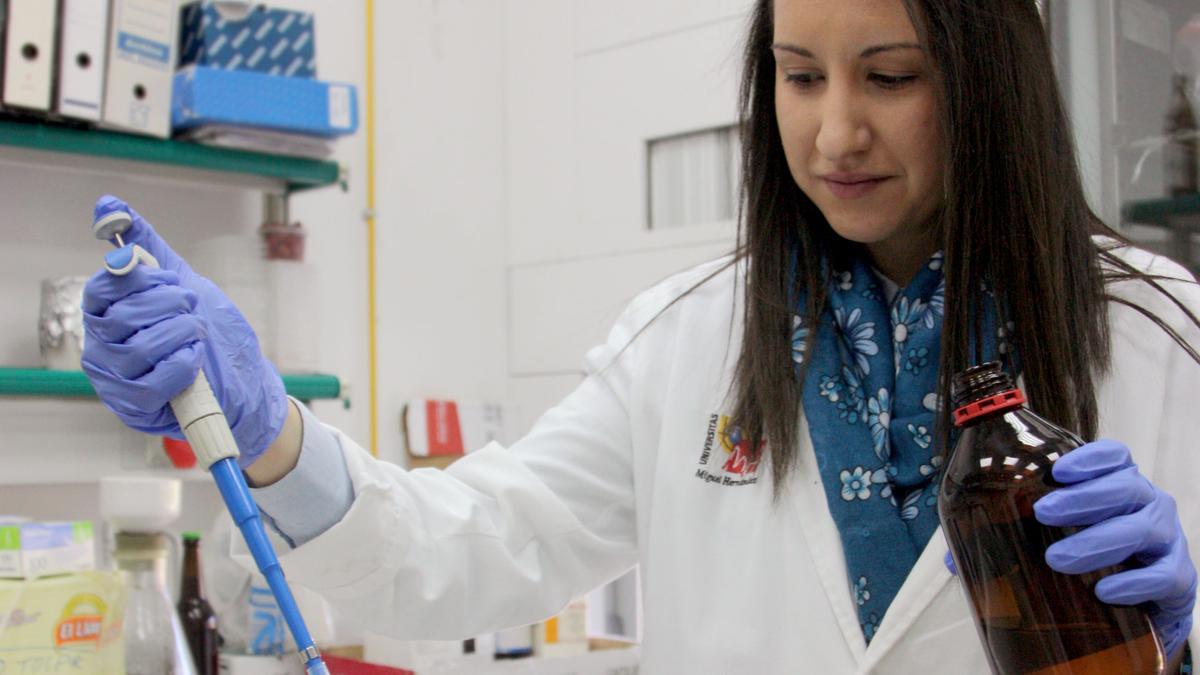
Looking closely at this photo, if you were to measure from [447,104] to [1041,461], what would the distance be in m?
2.26

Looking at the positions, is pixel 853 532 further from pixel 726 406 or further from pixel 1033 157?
pixel 1033 157

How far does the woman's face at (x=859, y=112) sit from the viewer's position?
1066mm

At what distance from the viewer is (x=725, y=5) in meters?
2.60

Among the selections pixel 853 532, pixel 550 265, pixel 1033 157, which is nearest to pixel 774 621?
pixel 853 532

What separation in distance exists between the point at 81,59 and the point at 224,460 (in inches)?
52.9

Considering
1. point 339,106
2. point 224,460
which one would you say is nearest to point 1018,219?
point 224,460

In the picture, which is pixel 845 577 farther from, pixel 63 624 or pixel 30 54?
pixel 30 54

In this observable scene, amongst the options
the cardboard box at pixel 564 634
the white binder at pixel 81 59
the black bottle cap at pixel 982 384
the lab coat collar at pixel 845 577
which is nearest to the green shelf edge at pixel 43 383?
the white binder at pixel 81 59

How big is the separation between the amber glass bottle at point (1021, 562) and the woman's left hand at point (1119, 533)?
0.4 inches

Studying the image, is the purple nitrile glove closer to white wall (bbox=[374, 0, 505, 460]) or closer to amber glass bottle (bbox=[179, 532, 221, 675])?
amber glass bottle (bbox=[179, 532, 221, 675])

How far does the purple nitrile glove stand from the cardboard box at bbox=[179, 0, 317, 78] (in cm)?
125

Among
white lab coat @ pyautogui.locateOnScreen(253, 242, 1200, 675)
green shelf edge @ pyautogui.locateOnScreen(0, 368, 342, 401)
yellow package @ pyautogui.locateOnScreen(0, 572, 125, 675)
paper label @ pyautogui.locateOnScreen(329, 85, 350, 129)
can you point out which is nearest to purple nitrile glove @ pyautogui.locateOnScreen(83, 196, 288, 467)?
white lab coat @ pyautogui.locateOnScreen(253, 242, 1200, 675)

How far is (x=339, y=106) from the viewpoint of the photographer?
227 centimetres

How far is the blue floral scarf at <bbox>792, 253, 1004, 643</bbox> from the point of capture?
1.09 metres
